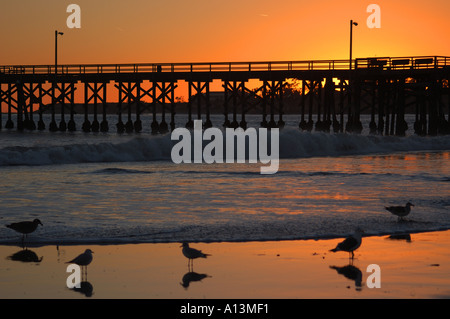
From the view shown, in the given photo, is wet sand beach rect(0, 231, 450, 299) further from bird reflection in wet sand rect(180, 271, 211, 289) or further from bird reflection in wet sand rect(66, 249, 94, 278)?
bird reflection in wet sand rect(66, 249, 94, 278)

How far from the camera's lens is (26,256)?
11.6 meters

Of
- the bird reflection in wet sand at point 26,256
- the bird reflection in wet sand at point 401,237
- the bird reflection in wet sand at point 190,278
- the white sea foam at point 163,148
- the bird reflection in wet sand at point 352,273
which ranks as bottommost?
the white sea foam at point 163,148

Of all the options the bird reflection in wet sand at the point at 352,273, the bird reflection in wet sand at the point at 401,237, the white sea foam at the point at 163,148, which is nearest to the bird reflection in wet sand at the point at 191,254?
the bird reflection in wet sand at the point at 352,273

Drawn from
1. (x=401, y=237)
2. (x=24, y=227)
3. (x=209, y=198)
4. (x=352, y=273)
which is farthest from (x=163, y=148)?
Answer: (x=352, y=273)

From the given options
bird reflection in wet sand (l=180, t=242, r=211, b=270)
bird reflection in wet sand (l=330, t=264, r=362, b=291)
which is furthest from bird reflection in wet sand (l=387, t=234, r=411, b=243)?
bird reflection in wet sand (l=180, t=242, r=211, b=270)

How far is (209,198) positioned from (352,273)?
28.3 feet

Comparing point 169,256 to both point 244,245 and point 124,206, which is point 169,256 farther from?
point 124,206

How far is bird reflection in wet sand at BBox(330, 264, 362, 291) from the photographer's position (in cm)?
1002

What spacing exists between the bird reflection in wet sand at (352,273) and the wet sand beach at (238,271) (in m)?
0.01

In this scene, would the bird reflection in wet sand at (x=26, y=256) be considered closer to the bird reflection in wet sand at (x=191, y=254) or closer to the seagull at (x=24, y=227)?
the seagull at (x=24, y=227)

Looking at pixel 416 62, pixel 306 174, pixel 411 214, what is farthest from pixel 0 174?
pixel 416 62

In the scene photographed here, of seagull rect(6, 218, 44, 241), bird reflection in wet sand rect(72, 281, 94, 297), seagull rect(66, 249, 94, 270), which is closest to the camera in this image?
bird reflection in wet sand rect(72, 281, 94, 297)

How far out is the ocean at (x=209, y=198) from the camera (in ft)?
45.4
